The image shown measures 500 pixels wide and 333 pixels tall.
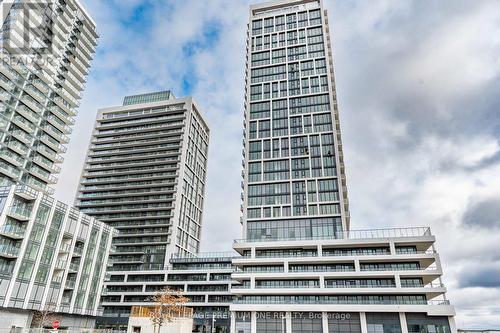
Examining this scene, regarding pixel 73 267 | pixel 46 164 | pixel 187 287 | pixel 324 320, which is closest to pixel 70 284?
pixel 73 267

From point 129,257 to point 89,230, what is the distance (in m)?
42.7

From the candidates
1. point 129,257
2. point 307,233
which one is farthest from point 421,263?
point 129,257

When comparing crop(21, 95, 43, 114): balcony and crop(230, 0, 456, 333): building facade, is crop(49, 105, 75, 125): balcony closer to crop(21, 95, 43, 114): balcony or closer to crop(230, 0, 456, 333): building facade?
crop(21, 95, 43, 114): balcony

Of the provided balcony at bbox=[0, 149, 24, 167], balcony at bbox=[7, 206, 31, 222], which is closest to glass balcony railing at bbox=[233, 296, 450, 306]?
balcony at bbox=[7, 206, 31, 222]

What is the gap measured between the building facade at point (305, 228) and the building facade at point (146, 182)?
3316cm

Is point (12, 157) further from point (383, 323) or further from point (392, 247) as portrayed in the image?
point (383, 323)

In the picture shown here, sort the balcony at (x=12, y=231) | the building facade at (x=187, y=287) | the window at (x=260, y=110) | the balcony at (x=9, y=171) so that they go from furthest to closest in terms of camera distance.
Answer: the window at (x=260, y=110) < the building facade at (x=187, y=287) < the balcony at (x=9, y=171) < the balcony at (x=12, y=231)

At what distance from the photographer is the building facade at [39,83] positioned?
7787cm

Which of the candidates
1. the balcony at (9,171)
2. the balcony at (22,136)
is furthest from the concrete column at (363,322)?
the balcony at (22,136)

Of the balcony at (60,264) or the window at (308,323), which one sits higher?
the balcony at (60,264)

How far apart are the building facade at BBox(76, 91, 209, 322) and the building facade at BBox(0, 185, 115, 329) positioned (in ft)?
121

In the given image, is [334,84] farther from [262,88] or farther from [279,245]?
[279,245]

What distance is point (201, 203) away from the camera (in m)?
130

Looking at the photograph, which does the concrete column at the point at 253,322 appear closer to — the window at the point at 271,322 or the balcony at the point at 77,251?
the window at the point at 271,322
